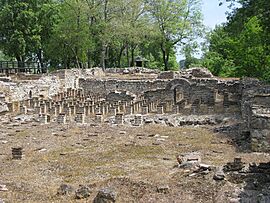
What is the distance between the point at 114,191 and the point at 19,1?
1714 inches

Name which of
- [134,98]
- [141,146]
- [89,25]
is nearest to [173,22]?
[89,25]

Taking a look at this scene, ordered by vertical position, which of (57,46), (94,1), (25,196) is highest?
(94,1)

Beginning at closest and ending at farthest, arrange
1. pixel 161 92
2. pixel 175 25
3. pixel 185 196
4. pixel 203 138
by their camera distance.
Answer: pixel 185 196
pixel 203 138
pixel 161 92
pixel 175 25

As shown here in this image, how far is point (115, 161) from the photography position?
15.6 m

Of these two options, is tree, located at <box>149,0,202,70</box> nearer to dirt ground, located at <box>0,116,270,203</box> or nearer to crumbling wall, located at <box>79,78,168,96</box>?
crumbling wall, located at <box>79,78,168,96</box>

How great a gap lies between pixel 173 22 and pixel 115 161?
1491 inches

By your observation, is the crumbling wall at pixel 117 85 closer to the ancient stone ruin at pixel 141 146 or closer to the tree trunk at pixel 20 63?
the ancient stone ruin at pixel 141 146

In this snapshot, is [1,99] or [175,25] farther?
[175,25]

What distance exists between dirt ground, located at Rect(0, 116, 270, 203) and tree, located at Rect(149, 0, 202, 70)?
30.3 m

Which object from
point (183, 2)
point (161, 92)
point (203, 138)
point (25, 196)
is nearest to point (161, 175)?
point (25, 196)

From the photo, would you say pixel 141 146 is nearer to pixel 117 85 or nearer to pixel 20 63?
pixel 117 85

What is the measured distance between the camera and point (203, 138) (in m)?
19.3

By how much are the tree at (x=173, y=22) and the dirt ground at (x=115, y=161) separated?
30340 millimetres

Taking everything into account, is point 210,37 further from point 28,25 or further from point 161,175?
point 161,175
